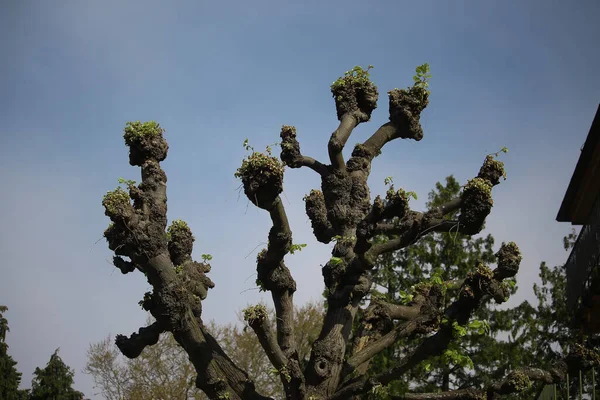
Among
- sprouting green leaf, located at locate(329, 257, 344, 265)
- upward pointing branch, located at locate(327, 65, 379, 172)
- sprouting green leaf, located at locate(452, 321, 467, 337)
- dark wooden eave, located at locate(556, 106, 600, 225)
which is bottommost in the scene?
sprouting green leaf, located at locate(452, 321, 467, 337)

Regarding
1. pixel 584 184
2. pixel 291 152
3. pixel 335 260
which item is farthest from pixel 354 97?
pixel 584 184

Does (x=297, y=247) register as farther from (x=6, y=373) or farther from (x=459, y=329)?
(x=6, y=373)

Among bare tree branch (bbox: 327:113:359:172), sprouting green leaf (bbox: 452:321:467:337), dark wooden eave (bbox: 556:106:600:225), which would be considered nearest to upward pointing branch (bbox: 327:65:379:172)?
bare tree branch (bbox: 327:113:359:172)

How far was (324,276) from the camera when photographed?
34.3 ft

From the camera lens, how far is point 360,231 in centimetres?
922

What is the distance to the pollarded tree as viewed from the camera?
29.6 feet

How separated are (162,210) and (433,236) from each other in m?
18.9

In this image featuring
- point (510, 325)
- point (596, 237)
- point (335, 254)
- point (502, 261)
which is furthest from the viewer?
point (510, 325)

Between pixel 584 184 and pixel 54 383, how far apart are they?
75.5 feet

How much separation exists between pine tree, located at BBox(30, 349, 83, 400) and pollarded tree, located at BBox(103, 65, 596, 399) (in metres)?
22.5

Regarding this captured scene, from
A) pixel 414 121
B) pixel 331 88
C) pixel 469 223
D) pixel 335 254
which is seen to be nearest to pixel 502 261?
pixel 469 223

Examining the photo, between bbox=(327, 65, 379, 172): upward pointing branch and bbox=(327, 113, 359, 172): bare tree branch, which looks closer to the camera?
bbox=(327, 113, 359, 172): bare tree branch

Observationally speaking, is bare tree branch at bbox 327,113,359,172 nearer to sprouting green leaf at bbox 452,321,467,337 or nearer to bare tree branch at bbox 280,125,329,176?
bare tree branch at bbox 280,125,329,176

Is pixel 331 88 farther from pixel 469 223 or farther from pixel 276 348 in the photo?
pixel 276 348
